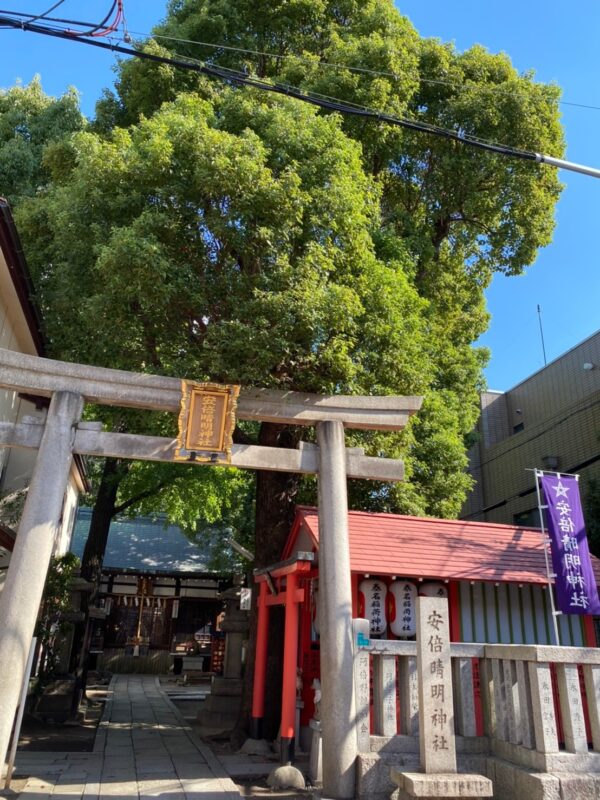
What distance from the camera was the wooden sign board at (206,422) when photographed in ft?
27.1

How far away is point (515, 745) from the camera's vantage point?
20.9 feet

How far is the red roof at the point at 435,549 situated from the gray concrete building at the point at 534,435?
20.6ft

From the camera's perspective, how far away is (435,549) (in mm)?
10586

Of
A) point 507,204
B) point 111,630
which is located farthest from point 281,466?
point 111,630

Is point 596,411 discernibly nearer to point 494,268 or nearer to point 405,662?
point 494,268

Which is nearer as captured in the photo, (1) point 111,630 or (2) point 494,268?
(2) point 494,268

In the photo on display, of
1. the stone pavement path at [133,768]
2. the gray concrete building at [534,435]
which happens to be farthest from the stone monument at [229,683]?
the gray concrete building at [534,435]

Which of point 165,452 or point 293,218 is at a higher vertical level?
point 293,218

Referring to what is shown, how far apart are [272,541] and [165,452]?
4.20 m

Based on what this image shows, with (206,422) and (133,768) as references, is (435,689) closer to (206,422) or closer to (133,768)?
(206,422)

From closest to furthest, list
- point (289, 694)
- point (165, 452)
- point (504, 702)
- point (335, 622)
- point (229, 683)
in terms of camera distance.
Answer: point (504, 702)
point (335, 622)
point (165, 452)
point (289, 694)
point (229, 683)

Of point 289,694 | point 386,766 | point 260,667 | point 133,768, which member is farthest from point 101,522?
point 386,766

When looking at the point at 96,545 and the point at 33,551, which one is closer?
the point at 33,551

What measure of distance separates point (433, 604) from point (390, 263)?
8.30 metres
